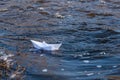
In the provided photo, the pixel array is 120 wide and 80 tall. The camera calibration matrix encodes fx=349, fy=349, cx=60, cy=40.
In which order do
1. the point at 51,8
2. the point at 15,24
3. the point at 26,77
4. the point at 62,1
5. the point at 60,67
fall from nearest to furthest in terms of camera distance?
the point at 26,77, the point at 60,67, the point at 15,24, the point at 51,8, the point at 62,1

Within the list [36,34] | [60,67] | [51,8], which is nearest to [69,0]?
[51,8]

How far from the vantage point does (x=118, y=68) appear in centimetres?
539

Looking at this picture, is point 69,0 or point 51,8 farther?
point 69,0

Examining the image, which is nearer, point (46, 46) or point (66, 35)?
point (46, 46)

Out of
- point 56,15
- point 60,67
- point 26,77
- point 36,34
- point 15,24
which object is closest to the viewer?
point 26,77

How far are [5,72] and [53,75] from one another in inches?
28.0

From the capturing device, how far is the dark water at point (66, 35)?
5398 mm

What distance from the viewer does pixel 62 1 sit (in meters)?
11.0

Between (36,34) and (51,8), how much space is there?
2.71 meters

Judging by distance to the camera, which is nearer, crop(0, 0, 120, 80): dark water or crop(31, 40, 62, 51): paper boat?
crop(0, 0, 120, 80): dark water

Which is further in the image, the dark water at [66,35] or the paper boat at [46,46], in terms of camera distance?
the paper boat at [46,46]

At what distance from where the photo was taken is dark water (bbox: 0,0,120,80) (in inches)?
213

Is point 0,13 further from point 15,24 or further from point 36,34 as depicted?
point 36,34

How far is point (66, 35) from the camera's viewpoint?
725 cm
